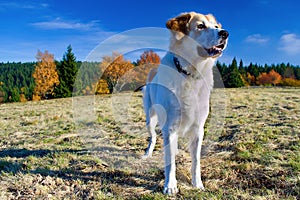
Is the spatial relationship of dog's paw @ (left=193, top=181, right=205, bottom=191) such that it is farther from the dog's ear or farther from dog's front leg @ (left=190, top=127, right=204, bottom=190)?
the dog's ear

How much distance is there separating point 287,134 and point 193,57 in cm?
385

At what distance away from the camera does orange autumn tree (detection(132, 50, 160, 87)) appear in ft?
13.9

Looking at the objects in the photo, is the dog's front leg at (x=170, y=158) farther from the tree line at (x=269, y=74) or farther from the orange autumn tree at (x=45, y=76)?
the tree line at (x=269, y=74)

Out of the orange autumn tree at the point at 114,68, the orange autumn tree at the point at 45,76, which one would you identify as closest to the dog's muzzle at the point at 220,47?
the orange autumn tree at the point at 114,68

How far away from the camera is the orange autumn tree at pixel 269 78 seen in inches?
2751

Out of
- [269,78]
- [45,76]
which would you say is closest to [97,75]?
[45,76]

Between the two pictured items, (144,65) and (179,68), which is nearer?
(179,68)

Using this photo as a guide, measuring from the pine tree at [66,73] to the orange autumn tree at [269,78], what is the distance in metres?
51.1

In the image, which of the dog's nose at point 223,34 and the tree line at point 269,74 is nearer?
the dog's nose at point 223,34

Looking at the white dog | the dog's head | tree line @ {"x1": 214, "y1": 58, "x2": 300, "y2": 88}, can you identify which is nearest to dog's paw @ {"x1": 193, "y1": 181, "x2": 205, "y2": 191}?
the white dog

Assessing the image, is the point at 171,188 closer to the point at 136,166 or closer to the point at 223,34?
the point at 136,166

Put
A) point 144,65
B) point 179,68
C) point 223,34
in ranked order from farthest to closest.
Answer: point 144,65 → point 179,68 → point 223,34

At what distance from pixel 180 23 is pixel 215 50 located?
59 cm

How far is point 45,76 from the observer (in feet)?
134
